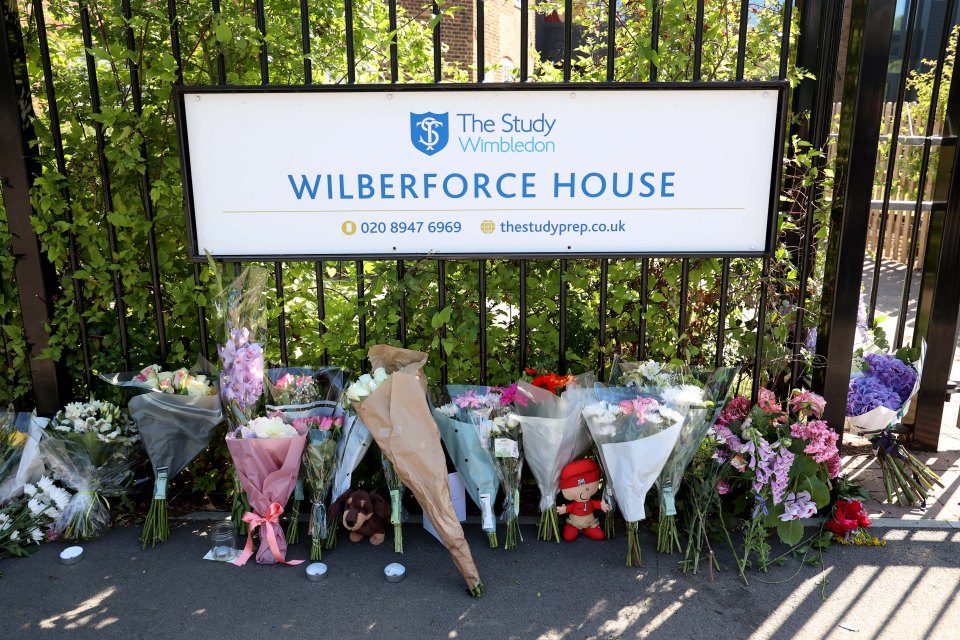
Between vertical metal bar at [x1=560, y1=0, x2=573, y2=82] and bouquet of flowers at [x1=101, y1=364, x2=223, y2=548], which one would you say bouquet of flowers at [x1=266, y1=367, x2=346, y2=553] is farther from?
vertical metal bar at [x1=560, y1=0, x2=573, y2=82]

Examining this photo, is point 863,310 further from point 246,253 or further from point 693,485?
point 246,253

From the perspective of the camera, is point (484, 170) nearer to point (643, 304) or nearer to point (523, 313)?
point (523, 313)

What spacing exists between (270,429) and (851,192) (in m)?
2.65

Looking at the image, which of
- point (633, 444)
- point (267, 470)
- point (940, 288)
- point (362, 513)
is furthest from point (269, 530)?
point (940, 288)

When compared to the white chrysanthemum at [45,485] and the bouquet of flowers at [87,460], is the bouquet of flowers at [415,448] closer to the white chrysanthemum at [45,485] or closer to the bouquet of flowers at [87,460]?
the bouquet of flowers at [87,460]

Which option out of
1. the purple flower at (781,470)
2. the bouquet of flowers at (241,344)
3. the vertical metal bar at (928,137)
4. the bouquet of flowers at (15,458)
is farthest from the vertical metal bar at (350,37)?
the vertical metal bar at (928,137)

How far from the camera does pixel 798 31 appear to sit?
11.8ft

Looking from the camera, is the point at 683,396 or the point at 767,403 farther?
the point at 767,403

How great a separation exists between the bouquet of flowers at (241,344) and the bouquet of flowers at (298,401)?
0.31 ft

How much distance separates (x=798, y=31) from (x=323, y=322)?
2692mm

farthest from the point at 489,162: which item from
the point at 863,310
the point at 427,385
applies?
the point at 863,310

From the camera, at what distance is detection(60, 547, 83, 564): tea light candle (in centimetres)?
305

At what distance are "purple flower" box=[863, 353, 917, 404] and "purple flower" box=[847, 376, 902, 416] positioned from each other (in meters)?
0.06

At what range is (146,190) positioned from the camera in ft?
11.0
